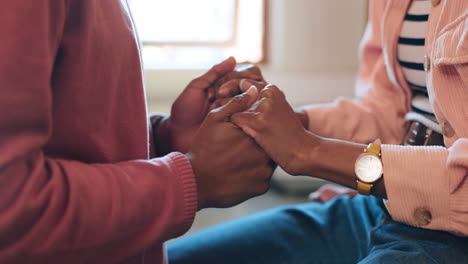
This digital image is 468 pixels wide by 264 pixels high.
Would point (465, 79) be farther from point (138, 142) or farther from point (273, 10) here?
point (273, 10)

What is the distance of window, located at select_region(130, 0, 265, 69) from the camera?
58.2 inches

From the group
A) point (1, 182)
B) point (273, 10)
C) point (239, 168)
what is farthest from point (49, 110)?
point (273, 10)

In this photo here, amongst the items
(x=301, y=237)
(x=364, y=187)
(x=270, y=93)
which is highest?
(x=270, y=93)

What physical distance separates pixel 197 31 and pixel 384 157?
1020 mm

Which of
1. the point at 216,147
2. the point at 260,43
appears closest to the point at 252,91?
the point at 216,147

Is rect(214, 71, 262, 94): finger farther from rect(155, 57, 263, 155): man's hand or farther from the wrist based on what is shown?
the wrist

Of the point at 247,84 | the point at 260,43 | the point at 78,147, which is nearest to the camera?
the point at 78,147

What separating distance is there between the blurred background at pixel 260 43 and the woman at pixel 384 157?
21.6 inches

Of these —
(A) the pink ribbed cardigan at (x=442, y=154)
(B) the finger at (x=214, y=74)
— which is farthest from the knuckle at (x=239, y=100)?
(A) the pink ribbed cardigan at (x=442, y=154)

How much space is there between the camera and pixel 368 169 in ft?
2.00

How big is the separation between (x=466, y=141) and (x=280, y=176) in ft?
3.30

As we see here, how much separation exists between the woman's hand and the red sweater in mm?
130

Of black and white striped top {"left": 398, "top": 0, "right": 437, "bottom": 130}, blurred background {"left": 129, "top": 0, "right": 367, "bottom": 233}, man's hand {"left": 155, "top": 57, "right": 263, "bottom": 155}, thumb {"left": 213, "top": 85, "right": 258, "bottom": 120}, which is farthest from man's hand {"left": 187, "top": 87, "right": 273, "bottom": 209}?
blurred background {"left": 129, "top": 0, "right": 367, "bottom": 233}

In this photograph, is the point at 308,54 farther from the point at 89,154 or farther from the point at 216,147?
the point at 89,154
